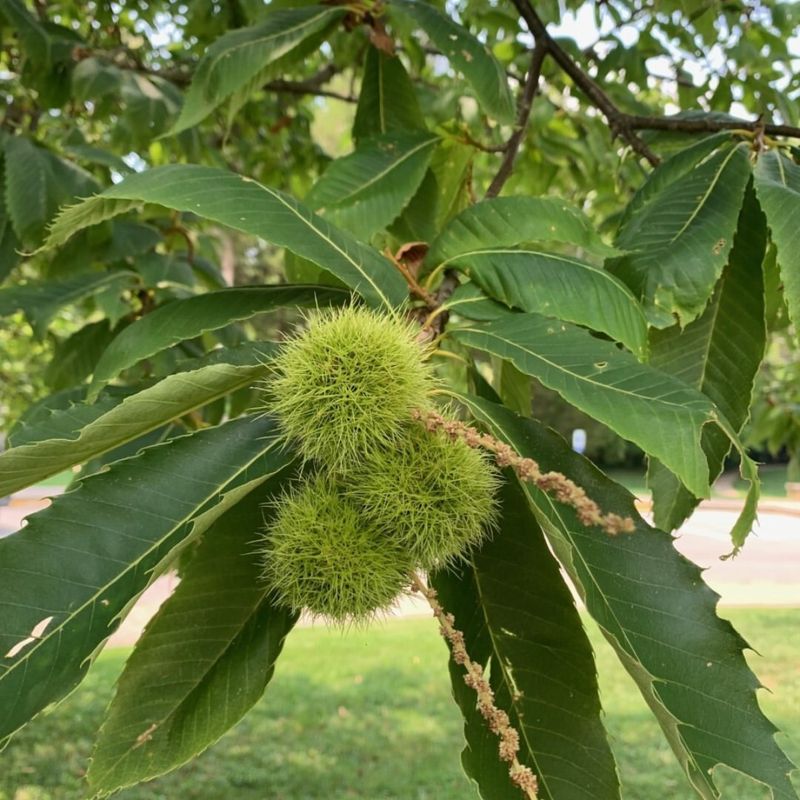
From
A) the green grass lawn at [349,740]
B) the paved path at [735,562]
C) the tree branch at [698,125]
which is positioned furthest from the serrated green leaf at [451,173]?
the paved path at [735,562]

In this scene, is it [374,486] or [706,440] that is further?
[706,440]

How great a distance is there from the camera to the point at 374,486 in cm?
→ 95

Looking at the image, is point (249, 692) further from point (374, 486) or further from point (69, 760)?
point (69, 760)

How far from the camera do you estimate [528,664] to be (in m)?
1.06

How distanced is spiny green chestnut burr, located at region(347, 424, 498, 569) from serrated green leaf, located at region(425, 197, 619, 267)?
40 centimetres

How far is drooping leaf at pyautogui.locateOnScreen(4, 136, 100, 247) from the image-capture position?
206 centimetres

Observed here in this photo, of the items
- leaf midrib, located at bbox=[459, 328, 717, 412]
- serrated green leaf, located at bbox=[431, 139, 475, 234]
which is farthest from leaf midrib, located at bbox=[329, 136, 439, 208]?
leaf midrib, located at bbox=[459, 328, 717, 412]

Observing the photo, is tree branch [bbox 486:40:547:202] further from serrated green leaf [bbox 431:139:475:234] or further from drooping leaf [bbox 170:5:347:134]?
drooping leaf [bbox 170:5:347:134]

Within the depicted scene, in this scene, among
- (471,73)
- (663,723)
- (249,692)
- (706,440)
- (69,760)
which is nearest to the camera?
(663,723)

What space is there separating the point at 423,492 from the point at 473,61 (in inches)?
44.3

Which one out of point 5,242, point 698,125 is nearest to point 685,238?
point 698,125

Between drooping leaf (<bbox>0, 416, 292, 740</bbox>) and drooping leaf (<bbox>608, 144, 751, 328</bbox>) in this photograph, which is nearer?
drooping leaf (<bbox>0, 416, 292, 740</bbox>)

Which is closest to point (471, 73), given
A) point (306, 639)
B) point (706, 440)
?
point (706, 440)

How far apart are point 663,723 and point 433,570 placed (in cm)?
37
